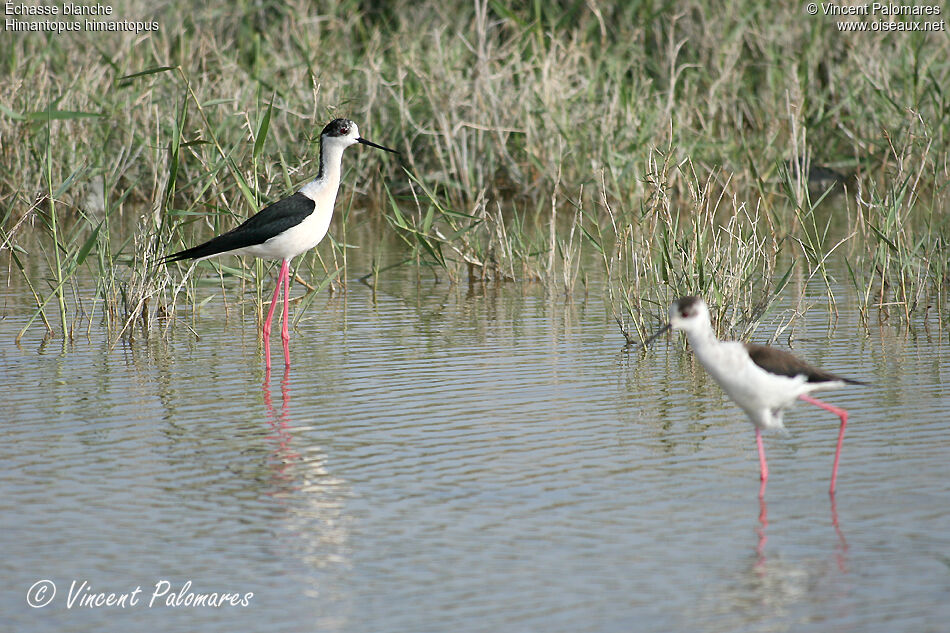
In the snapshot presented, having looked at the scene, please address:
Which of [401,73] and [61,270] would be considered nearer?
[61,270]

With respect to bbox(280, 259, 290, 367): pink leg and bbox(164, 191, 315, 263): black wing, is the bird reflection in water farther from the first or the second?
bbox(164, 191, 315, 263): black wing

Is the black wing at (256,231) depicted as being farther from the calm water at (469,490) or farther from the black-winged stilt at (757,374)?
the black-winged stilt at (757,374)

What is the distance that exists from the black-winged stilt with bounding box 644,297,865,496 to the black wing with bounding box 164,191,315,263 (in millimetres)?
2900

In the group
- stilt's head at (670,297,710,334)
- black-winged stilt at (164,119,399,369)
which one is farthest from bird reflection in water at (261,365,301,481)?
stilt's head at (670,297,710,334)

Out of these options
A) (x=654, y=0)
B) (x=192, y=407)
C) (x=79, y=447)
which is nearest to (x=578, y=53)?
(x=654, y=0)

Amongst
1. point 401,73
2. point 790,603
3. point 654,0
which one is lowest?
point 790,603

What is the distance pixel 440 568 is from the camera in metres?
3.77

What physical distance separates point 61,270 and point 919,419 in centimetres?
418

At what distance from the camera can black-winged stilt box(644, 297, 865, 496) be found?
436 cm

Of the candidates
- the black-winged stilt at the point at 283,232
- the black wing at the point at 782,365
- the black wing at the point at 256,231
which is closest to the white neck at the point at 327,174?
the black-winged stilt at the point at 283,232

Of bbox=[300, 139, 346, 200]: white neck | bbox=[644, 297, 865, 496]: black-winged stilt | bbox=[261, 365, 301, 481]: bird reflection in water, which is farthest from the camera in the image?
bbox=[300, 139, 346, 200]: white neck

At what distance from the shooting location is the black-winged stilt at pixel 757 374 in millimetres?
4363

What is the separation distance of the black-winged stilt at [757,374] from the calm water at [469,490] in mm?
230

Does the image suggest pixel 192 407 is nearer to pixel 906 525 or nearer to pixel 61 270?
pixel 61 270
